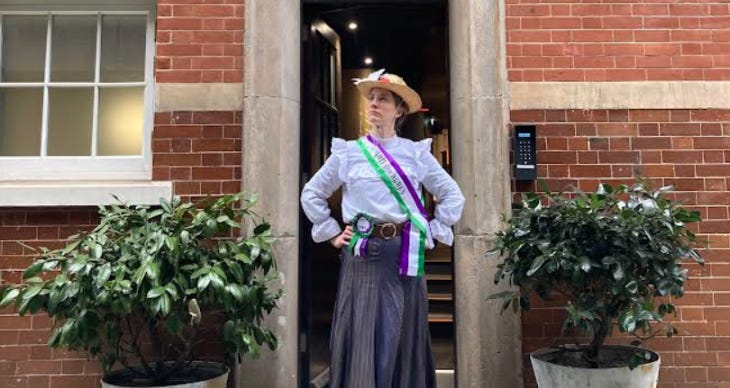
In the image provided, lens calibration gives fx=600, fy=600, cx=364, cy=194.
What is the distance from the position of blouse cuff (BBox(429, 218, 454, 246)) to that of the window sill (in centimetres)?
183

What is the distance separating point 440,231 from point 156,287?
1421mm

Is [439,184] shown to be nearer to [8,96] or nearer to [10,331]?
[10,331]

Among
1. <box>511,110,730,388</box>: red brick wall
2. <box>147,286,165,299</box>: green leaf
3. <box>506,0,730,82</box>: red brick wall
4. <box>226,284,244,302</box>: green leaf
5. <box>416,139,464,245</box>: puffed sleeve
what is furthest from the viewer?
<box>506,0,730,82</box>: red brick wall

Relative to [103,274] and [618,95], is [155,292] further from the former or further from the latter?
[618,95]

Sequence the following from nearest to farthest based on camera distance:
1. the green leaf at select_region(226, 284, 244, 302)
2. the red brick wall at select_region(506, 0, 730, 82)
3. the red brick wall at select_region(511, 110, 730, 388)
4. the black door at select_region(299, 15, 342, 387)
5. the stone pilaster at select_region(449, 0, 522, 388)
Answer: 1. the green leaf at select_region(226, 284, 244, 302)
2. the stone pilaster at select_region(449, 0, 522, 388)
3. the red brick wall at select_region(511, 110, 730, 388)
4. the red brick wall at select_region(506, 0, 730, 82)
5. the black door at select_region(299, 15, 342, 387)

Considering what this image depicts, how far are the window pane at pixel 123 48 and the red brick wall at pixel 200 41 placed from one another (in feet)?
1.21

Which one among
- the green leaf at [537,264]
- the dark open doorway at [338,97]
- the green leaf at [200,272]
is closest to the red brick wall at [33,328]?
the green leaf at [200,272]

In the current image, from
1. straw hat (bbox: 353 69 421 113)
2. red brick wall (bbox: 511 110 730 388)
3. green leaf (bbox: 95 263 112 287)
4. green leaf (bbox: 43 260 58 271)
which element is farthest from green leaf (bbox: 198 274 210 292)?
red brick wall (bbox: 511 110 730 388)

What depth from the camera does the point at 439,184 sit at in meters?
3.12

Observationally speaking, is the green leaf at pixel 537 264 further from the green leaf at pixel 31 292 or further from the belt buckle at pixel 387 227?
the green leaf at pixel 31 292

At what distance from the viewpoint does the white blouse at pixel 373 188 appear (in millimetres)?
2914

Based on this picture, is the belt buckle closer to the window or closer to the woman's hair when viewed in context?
the woman's hair

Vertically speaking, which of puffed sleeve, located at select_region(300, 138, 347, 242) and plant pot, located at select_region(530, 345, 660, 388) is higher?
puffed sleeve, located at select_region(300, 138, 347, 242)

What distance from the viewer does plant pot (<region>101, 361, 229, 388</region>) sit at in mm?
3156
